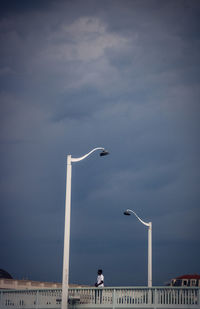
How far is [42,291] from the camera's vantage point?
925 inches

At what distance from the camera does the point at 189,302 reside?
22.1 m

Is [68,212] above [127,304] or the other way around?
above

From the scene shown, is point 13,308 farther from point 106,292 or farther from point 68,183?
point 68,183

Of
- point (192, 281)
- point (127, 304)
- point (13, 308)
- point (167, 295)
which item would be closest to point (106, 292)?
point (127, 304)

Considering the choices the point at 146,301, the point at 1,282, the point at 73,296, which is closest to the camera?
the point at 73,296

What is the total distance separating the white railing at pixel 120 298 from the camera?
22.2 metres

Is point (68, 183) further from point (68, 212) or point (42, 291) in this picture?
point (42, 291)

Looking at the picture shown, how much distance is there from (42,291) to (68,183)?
688cm

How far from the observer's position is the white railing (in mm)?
22203

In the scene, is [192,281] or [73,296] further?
[192,281]

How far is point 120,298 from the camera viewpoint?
22.7 m

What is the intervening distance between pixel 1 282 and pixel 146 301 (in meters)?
22.1

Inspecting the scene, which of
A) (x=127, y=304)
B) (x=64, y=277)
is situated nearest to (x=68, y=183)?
(x=64, y=277)

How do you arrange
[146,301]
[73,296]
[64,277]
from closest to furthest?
[64,277], [73,296], [146,301]
